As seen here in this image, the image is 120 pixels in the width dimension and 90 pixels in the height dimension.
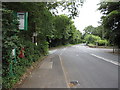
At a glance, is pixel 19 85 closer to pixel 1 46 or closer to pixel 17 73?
pixel 17 73

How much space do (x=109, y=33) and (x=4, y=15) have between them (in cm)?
1716

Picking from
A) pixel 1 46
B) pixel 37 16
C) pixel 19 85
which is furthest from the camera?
pixel 37 16

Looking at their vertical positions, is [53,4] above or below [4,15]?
above

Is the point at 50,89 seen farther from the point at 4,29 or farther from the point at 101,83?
the point at 4,29

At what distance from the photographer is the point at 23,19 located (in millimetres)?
4883

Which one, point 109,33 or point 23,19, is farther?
point 109,33

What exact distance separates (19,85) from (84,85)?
2.59 metres

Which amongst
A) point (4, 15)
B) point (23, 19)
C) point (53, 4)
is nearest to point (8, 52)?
point (4, 15)

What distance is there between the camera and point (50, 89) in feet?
13.0

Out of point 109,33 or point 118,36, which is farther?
point 109,33

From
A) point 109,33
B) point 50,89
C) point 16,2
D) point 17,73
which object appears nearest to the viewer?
point 50,89

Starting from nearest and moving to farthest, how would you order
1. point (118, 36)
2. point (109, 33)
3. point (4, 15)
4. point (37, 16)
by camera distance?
point (4, 15), point (37, 16), point (118, 36), point (109, 33)

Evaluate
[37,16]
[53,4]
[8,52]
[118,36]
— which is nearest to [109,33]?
[118,36]

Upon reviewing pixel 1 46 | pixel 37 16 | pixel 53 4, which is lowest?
pixel 1 46
